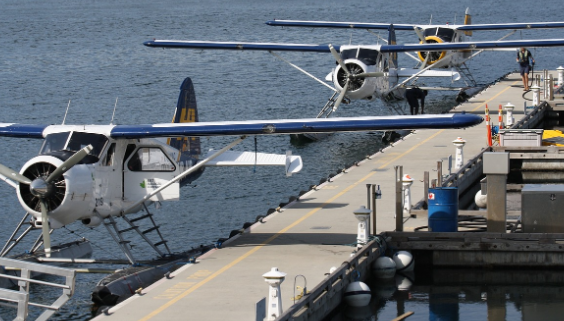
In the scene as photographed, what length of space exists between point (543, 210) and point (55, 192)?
289 inches

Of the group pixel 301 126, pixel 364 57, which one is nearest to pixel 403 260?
pixel 301 126

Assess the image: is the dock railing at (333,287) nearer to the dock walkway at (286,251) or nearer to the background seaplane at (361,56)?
the dock walkway at (286,251)

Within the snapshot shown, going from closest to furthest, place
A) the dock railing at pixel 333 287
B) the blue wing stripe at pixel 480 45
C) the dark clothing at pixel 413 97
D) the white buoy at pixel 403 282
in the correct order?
the dock railing at pixel 333 287 < the white buoy at pixel 403 282 < the blue wing stripe at pixel 480 45 < the dark clothing at pixel 413 97

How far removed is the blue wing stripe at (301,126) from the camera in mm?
13484

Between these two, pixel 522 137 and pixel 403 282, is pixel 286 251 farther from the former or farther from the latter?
pixel 522 137

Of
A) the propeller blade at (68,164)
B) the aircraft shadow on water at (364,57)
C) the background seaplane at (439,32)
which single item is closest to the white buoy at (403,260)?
→ the propeller blade at (68,164)

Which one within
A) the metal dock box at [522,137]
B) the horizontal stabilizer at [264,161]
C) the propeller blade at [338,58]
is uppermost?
the propeller blade at [338,58]

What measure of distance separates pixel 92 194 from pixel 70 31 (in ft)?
169

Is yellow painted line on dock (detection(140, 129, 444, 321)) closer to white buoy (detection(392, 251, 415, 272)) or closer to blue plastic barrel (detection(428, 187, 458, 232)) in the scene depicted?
white buoy (detection(392, 251, 415, 272))

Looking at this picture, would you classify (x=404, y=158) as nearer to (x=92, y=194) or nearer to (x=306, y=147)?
(x=306, y=147)

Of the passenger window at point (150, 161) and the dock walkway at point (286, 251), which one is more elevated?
the passenger window at point (150, 161)

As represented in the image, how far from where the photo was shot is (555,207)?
1458 cm

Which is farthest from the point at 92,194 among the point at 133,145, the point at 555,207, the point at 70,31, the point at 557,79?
the point at 70,31

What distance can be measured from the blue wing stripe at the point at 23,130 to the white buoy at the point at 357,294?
536cm
